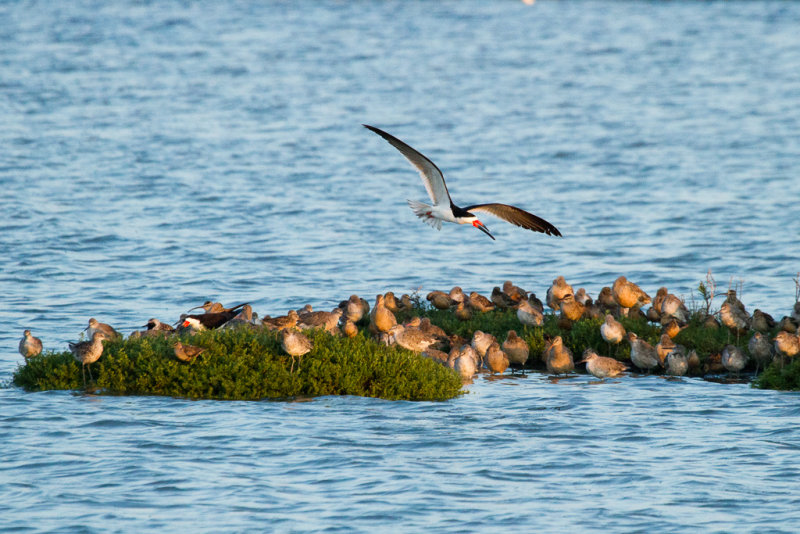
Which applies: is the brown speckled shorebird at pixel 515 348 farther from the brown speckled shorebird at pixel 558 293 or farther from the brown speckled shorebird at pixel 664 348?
the brown speckled shorebird at pixel 558 293

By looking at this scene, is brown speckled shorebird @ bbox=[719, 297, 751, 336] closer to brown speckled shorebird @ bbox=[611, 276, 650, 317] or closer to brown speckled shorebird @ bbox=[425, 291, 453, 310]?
brown speckled shorebird @ bbox=[611, 276, 650, 317]

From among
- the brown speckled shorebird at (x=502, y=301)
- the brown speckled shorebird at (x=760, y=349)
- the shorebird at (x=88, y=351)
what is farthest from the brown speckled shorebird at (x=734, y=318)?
the shorebird at (x=88, y=351)

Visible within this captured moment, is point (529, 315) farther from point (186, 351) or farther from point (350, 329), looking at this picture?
point (186, 351)

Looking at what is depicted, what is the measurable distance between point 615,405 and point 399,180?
2638cm

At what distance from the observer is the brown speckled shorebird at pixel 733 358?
16719 mm

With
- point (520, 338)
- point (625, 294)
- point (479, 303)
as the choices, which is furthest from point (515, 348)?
point (625, 294)

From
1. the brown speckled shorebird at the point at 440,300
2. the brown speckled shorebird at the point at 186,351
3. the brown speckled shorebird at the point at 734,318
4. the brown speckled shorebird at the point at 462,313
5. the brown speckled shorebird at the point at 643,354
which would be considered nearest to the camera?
the brown speckled shorebird at the point at 186,351

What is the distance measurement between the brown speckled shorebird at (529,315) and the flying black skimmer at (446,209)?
132 centimetres

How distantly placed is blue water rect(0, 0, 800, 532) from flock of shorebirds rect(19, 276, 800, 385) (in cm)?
49

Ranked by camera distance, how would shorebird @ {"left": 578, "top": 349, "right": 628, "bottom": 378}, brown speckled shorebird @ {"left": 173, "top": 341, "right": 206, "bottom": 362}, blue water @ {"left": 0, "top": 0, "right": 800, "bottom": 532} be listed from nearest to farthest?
blue water @ {"left": 0, "top": 0, "right": 800, "bottom": 532}, brown speckled shorebird @ {"left": 173, "top": 341, "right": 206, "bottom": 362}, shorebird @ {"left": 578, "top": 349, "right": 628, "bottom": 378}

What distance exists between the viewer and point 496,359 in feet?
56.6

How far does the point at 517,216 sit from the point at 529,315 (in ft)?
5.38

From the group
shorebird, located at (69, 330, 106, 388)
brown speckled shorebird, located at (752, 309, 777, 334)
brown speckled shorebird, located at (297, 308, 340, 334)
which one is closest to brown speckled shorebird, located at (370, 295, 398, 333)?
brown speckled shorebird, located at (297, 308, 340, 334)

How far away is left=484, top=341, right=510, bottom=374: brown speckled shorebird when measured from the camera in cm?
1728
